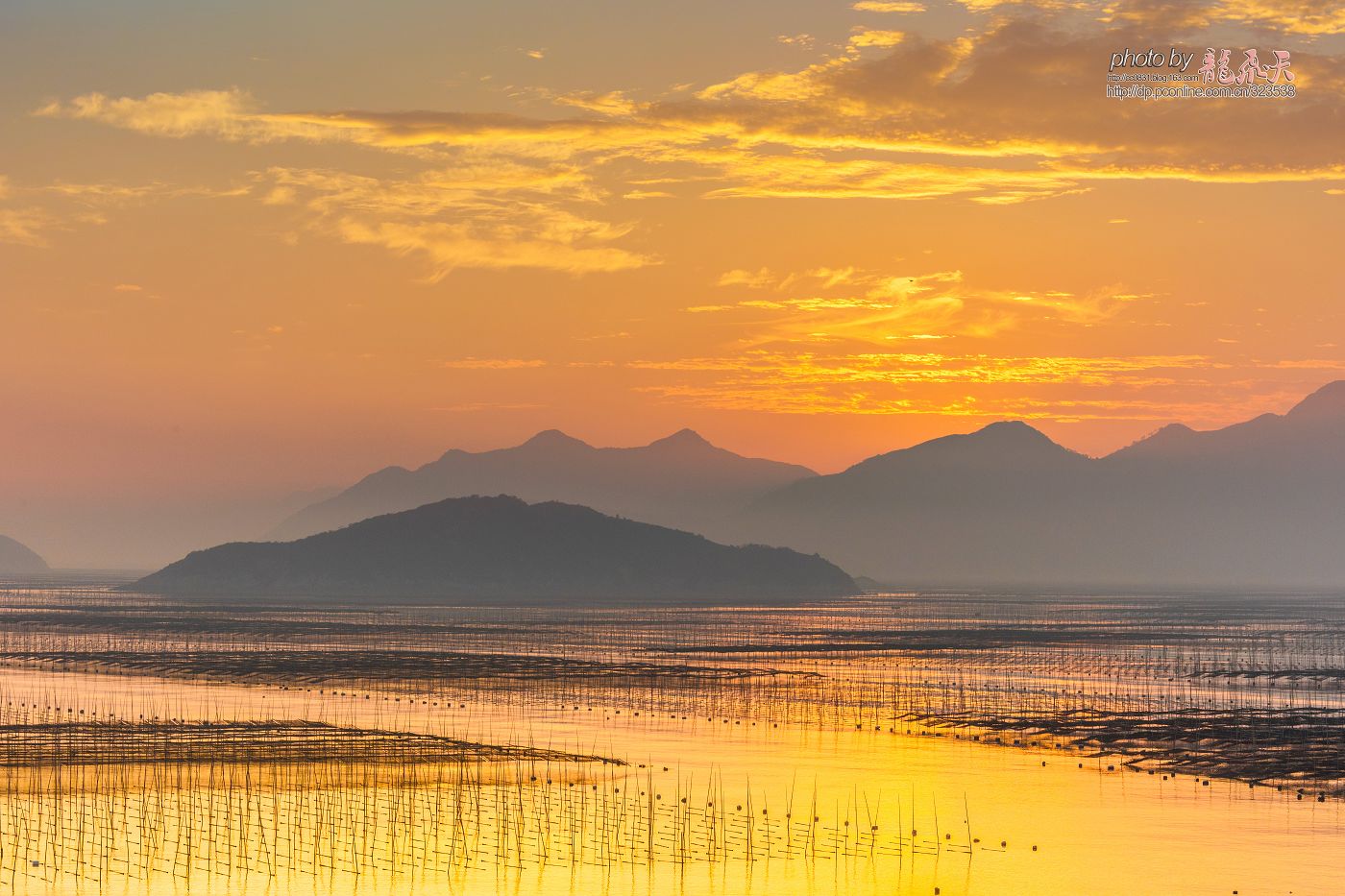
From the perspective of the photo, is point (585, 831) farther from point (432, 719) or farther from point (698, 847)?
point (432, 719)

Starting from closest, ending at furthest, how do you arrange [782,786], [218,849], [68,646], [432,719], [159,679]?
[218,849]
[782,786]
[432,719]
[159,679]
[68,646]

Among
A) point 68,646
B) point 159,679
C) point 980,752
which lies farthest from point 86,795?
point 68,646

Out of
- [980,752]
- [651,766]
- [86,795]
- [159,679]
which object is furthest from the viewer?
[159,679]

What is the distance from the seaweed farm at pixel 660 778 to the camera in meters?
39.4

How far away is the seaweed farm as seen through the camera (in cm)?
3944

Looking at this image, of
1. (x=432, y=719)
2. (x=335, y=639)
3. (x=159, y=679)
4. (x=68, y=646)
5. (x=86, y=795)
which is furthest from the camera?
(x=335, y=639)

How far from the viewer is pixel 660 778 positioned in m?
53.2

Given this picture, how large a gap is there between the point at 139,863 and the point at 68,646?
95595 mm

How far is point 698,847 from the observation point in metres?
41.5

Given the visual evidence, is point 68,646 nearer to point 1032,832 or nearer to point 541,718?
point 541,718

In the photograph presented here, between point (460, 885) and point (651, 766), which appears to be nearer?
point (460, 885)

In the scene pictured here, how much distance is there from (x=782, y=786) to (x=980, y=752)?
13436 millimetres

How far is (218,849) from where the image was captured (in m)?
39.9

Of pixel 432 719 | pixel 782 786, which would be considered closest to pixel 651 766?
pixel 782 786
